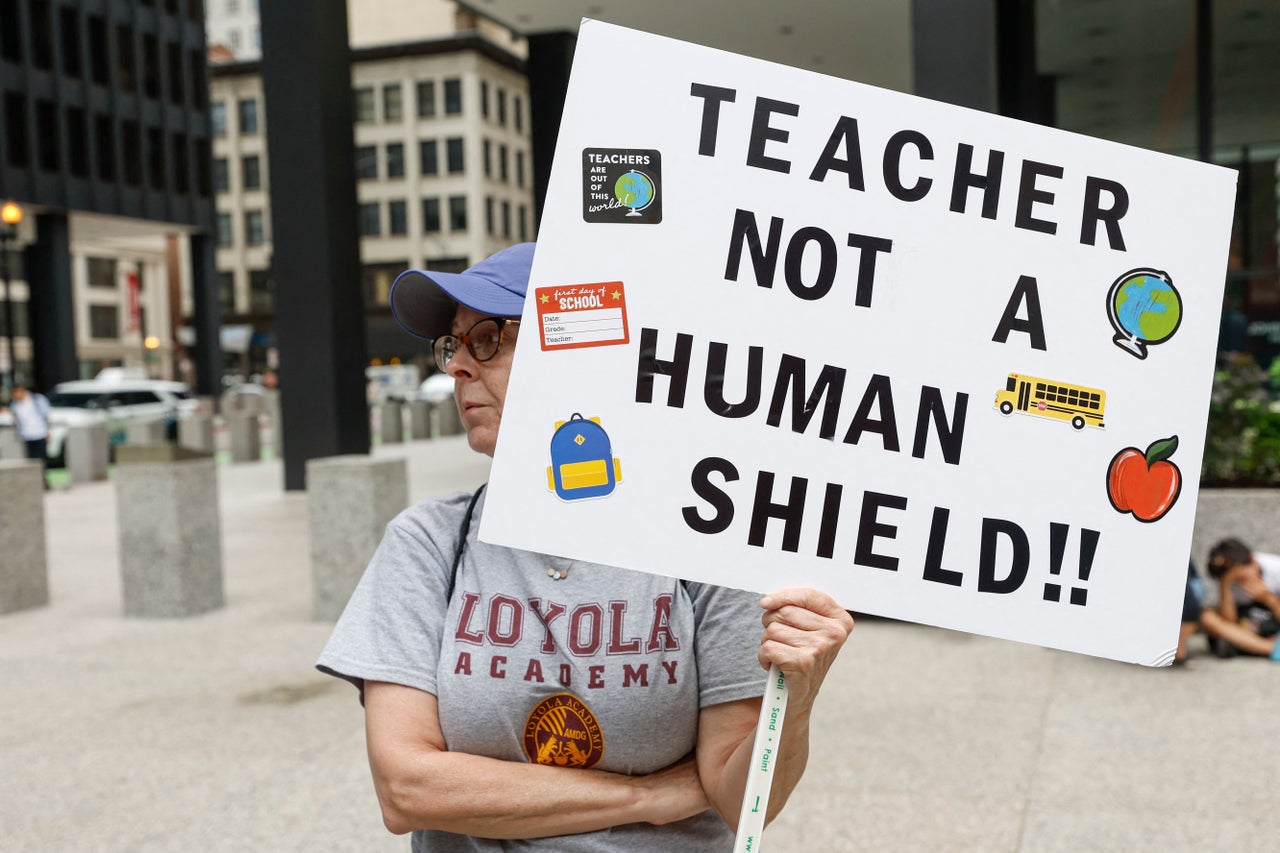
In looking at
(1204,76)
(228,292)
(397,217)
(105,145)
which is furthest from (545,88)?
(228,292)

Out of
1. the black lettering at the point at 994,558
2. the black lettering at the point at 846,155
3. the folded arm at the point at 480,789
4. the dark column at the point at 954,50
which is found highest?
the dark column at the point at 954,50

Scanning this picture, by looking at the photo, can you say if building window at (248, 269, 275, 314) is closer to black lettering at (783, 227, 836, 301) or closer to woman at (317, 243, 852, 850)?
woman at (317, 243, 852, 850)

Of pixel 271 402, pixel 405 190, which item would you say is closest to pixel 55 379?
pixel 271 402

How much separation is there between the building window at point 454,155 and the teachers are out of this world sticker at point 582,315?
76.3 m

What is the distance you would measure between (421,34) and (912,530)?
8933 cm

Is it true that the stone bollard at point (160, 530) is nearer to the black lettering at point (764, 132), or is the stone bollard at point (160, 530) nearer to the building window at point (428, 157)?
the black lettering at point (764, 132)

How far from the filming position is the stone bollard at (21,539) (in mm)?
9211

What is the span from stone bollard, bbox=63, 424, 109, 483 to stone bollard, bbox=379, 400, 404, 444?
22.1ft

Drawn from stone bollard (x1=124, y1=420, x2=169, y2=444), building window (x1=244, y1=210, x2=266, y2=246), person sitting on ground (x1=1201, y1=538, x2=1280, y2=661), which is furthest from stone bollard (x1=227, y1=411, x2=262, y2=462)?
building window (x1=244, y1=210, x2=266, y2=246)

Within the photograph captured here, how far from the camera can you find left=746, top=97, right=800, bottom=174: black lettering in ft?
6.21

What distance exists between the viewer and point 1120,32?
44.2ft

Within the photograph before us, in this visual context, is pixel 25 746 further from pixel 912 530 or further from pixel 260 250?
pixel 260 250

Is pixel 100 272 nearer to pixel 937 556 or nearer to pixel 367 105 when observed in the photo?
pixel 367 105

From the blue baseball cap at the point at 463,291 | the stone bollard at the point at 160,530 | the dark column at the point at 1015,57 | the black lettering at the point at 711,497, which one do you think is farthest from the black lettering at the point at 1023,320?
the dark column at the point at 1015,57
